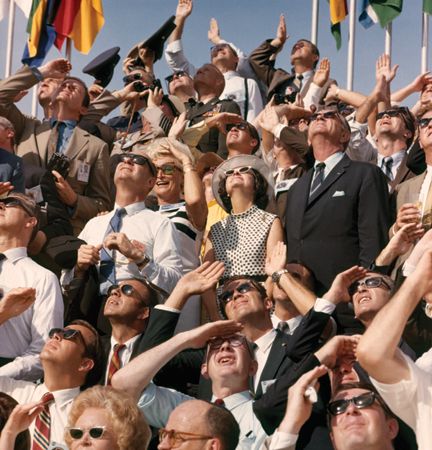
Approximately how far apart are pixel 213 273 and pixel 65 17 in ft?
28.3

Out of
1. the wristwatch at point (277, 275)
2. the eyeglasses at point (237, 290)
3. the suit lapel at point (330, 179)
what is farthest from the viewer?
the suit lapel at point (330, 179)

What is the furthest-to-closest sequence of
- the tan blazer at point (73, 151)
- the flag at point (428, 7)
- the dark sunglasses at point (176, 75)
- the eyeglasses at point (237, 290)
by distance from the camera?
the flag at point (428, 7), the dark sunglasses at point (176, 75), the tan blazer at point (73, 151), the eyeglasses at point (237, 290)

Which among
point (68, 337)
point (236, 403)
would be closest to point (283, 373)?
point (236, 403)

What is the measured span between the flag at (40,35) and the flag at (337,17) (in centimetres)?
431

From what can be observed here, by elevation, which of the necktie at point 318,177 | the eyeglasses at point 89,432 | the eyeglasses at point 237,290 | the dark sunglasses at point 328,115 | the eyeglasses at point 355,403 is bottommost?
the eyeglasses at point 89,432

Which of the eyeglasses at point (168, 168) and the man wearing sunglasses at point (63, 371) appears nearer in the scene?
the man wearing sunglasses at point (63, 371)

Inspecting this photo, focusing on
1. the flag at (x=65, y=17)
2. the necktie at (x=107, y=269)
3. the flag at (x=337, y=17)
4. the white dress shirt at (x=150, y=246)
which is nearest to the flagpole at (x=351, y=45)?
the flag at (x=337, y=17)

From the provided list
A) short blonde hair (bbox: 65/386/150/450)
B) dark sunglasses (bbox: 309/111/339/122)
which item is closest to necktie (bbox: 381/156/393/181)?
dark sunglasses (bbox: 309/111/339/122)

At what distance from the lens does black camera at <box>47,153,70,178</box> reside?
10.6m

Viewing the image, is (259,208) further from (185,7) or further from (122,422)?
(185,7)

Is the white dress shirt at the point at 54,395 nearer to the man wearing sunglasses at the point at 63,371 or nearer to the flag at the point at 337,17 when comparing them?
the man wearing sunglasses at the point at 63,371

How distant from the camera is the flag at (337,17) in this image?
18438 millimetres

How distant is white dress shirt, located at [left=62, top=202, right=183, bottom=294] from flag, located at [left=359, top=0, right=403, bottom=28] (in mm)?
9121

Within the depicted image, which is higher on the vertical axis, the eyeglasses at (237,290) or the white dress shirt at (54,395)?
the eyeglasses at (237,290)
